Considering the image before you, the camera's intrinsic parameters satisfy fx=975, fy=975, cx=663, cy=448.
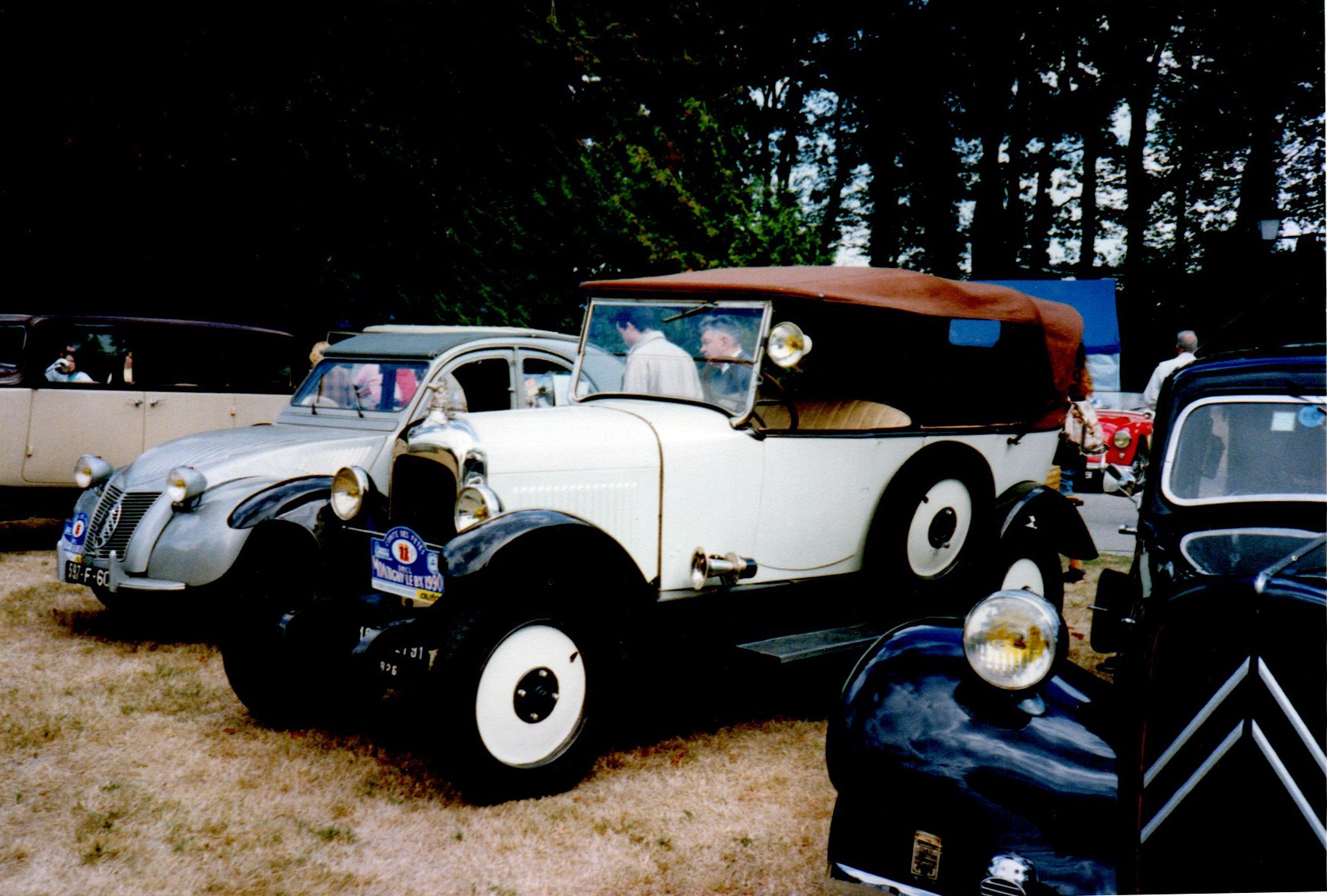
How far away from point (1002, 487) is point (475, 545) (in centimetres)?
331

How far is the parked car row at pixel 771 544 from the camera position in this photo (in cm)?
238

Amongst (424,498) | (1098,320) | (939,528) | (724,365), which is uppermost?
(1098,320)

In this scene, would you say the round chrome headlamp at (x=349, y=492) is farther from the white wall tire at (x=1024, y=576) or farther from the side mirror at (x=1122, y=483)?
the white wall tire at (x=1024, y=576)

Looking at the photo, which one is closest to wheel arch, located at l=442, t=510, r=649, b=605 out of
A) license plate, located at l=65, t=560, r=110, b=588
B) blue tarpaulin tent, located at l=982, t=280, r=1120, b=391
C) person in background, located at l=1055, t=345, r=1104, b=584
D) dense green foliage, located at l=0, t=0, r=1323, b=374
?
license plate, located at l=65, t=560, r=110, b=588

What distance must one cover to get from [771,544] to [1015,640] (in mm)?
2092

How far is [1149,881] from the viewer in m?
2.14

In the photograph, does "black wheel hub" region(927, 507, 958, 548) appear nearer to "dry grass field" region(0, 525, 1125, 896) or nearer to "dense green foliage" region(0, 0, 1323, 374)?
"dry grass field" region(0, 525, 1125, 896)

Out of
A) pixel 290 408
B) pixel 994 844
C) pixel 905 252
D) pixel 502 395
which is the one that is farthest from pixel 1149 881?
pixel 905 252

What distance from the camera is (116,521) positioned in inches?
225

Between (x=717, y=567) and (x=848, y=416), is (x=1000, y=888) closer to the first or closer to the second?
(x=717, y=567)

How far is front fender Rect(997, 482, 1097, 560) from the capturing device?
5270 mm

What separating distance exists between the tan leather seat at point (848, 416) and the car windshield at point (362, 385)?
8.28 ft

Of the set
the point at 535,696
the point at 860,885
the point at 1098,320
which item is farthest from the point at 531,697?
the point at 1098,320

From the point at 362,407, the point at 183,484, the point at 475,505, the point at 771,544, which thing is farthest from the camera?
the point at 362,407
